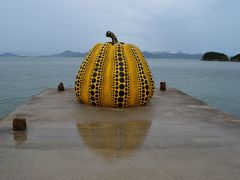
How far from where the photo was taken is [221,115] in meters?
9.69

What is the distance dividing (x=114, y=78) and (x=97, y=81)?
478 mm

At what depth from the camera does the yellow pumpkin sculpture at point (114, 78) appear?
1024cm

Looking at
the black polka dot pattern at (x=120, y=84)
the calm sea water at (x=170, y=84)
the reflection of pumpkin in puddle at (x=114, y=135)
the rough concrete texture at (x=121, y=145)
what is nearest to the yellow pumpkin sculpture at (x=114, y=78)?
the black polka dot pattern at (x=120, y=84)

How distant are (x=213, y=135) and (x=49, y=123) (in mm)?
3473

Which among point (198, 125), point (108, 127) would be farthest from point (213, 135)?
point (108, 127)

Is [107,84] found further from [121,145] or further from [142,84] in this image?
[121,145]

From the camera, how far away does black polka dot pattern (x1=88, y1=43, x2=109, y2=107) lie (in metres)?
10.3

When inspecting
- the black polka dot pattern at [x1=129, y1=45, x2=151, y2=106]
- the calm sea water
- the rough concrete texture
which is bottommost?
the calm sea water

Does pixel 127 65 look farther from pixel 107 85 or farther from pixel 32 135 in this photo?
pixel 32 135

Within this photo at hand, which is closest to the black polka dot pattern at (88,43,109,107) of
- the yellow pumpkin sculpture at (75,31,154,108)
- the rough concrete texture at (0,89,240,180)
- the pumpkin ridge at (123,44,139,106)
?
the yellow pumpkin sculpture at (75,31,154,108)

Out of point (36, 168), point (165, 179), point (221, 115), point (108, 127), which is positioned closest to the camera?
point (165, 179)

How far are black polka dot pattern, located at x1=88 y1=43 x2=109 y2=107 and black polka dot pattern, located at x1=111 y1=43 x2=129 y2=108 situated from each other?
0.38 m

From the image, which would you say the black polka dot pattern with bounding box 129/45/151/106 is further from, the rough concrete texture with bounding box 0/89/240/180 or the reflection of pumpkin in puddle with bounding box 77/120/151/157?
the reflection of pumpkin in puddle with bounding box 77/120/151/157

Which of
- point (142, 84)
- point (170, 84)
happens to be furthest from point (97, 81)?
point (170, 84)
